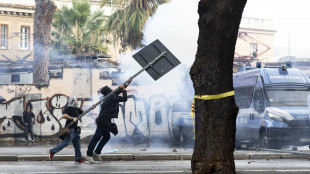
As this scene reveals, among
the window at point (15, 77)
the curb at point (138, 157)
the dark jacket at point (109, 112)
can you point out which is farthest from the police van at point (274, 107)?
the window at point (15, 77)

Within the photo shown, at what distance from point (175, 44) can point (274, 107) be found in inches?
219

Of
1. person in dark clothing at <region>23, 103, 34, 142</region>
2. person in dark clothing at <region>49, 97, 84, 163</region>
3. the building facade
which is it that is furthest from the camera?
the building facade

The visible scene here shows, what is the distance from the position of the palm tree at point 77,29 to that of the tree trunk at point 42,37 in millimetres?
13292

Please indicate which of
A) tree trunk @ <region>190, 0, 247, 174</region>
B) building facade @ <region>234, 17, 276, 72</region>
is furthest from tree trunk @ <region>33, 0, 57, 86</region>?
building facade @ <region>234, 17, 276, 72</region>

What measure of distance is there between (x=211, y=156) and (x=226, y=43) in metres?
1.38

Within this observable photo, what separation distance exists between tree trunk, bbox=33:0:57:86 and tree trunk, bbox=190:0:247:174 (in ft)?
59.3

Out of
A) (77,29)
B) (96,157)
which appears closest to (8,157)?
(96,157)

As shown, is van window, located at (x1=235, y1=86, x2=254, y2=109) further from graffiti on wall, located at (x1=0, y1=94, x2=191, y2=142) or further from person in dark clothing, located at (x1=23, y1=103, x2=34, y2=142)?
person in dark clothing, located at (x1=23, y1=103, x2=34, y2=142)

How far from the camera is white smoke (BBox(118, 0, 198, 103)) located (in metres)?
20.9

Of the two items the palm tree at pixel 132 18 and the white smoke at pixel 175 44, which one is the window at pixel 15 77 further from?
the white smoke at pixel 175 44

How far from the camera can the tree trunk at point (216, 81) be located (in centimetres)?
722

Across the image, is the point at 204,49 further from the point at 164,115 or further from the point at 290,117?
the point at 164,115

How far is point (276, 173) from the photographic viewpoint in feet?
32.8

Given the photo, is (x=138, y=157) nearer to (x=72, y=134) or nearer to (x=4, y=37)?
(x=72, y=134)
